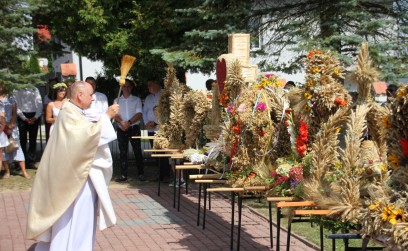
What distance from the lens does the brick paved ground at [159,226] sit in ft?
29.3

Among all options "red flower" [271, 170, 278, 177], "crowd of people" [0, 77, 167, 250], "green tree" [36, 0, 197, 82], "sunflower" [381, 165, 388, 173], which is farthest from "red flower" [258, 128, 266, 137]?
"green tree" [36, 0, 197, 82]

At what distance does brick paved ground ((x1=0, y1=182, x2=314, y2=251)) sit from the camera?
8.95 meters

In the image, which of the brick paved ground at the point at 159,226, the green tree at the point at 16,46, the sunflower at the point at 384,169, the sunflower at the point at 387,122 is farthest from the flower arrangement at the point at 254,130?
the green tree at the point at 16,46

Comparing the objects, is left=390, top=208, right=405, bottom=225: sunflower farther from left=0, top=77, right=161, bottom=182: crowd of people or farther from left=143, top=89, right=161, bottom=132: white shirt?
left=143, top=89, right=161, bottom=132: white shirt

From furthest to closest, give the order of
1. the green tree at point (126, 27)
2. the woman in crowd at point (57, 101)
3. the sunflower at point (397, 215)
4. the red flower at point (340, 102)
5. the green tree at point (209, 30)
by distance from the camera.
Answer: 1. the green tree at point (126, 27)
2. the woman in crowd at point (57, 101)
3. the green tree at point (209, 30)
4. the red flower at point (340, 102)
5. the sunflower at point (397, 215)

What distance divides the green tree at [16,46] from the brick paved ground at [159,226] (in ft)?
7.36

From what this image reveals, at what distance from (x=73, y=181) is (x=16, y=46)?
780cm

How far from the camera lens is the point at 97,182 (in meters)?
6.88

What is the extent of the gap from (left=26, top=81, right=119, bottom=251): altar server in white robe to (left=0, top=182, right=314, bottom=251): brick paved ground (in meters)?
2.00

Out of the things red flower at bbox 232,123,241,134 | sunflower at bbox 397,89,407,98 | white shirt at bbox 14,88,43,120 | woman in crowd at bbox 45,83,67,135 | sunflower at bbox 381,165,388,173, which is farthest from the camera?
white shirt at bbox 14,88,43,120

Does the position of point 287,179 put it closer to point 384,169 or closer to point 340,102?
point 340,102

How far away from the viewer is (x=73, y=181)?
6.75 metres

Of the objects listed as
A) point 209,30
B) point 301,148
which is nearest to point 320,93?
point 301,148

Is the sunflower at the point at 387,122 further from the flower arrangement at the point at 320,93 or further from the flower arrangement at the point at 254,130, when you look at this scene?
the flower arrangement at the point at 254,130
